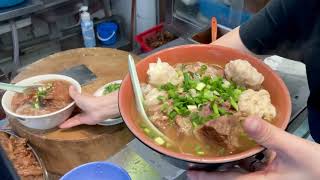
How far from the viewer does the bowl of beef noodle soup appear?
4.86ft

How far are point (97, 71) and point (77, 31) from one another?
1742 millimetres

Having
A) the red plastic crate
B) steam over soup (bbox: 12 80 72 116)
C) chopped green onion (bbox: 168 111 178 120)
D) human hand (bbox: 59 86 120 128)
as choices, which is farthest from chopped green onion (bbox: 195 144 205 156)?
the red plastic crate

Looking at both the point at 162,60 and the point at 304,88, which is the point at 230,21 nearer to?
the point at 304,88

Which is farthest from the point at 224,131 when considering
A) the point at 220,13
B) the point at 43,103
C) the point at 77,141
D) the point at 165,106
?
the point at 220,13

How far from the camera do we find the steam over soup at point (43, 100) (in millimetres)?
1523

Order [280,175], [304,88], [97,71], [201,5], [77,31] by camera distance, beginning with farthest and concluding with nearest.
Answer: [77,31] < [201,5] < [97,71] < [304,88] < [280,175]

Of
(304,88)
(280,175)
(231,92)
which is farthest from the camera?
(304,88)

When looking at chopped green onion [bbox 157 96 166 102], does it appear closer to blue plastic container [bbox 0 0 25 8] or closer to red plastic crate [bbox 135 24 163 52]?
red plastic crate [bbox 135 24 163 52]

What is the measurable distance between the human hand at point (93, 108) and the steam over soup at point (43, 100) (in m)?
0.06

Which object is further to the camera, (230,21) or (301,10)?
(230,21)

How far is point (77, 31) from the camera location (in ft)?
11.4

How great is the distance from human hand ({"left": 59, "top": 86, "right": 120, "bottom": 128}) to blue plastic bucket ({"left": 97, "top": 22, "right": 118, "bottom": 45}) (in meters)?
2.00

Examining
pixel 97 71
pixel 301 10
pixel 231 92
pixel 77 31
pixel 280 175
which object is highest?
pixel 301 10

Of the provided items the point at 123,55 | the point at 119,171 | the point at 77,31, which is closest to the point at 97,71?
the point at 123,55
